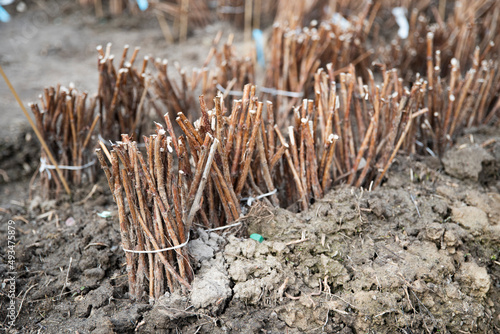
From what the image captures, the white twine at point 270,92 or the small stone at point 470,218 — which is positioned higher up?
the white twine at point 270,92

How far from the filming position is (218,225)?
74.0 inches

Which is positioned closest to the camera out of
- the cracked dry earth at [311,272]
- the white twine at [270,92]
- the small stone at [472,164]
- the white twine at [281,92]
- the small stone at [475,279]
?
the cracked dry earth at [311,272]

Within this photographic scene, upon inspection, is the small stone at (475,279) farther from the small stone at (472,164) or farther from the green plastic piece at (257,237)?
the green plastic piece at (257,237)

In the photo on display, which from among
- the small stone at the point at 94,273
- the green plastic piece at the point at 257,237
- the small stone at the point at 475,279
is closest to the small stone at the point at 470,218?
the small stone at the point at 475,279

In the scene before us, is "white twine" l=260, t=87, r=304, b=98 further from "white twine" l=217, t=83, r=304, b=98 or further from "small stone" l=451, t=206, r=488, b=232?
"small stone" l=451, t=206, r=488, b=232

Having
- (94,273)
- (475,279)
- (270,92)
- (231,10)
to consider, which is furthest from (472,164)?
(231,10)

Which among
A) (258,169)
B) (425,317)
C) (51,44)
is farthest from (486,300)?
(51,44)

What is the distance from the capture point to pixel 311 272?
1763 mm

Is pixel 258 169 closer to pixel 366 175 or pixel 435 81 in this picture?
pixel 366 175

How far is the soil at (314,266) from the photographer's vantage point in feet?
5.34

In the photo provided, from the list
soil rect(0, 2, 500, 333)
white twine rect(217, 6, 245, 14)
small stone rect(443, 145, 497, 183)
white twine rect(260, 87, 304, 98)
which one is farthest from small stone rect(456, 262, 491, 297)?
white twine rect(217, 6, 245, 14)

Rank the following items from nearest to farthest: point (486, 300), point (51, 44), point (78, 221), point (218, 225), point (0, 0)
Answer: point (486, 300) → point (218, 225) → point (78, 221) → point (0, 0) → point (51, 44)

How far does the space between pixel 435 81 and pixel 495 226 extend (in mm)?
887

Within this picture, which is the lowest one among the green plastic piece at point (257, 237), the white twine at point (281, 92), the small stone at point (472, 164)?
the green plastic piece at point (257, 237)
